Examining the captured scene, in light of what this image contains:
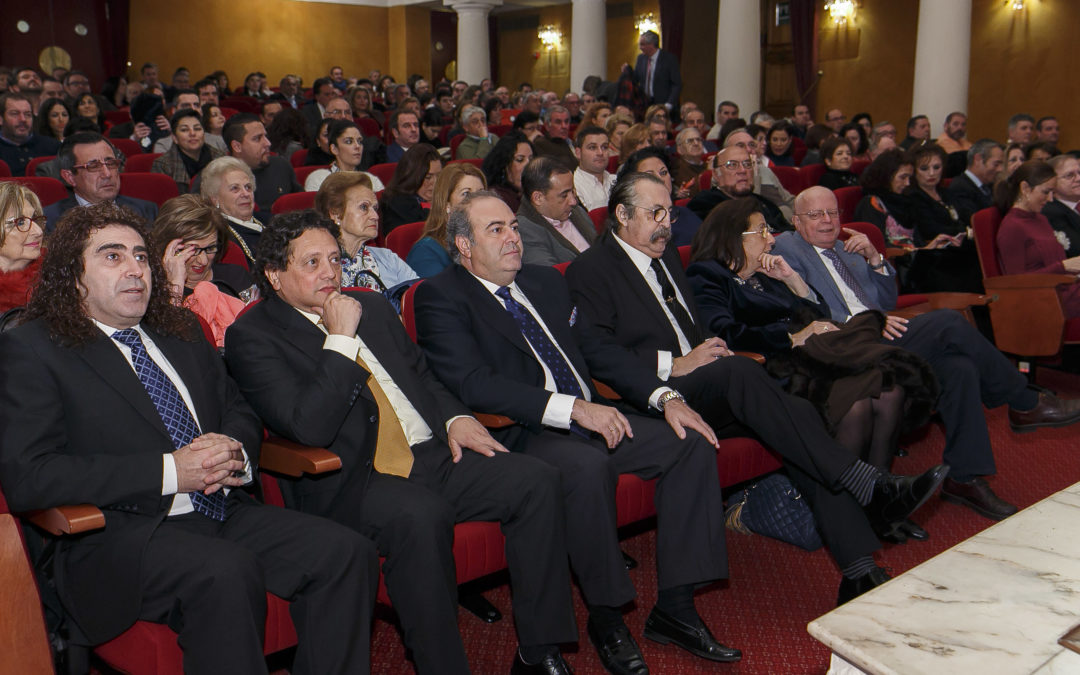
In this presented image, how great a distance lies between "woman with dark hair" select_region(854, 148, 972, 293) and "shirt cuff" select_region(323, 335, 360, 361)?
2978mm

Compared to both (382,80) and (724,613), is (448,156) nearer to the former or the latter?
(724,613)

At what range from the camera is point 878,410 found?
2762mm

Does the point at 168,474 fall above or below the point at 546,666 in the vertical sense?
above

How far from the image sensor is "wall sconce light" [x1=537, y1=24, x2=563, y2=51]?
724 inches

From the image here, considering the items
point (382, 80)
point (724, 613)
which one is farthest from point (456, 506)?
point (382, 80)

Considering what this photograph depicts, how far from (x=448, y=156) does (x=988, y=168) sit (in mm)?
4068

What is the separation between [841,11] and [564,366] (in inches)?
491

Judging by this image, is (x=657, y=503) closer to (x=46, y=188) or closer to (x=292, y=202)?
(x=292, y=202)

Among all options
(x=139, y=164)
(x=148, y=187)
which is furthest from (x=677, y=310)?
(x=139, y=164)

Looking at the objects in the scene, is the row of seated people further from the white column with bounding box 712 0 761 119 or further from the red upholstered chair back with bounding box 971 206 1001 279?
the white column with bounding box 712 0 761 119

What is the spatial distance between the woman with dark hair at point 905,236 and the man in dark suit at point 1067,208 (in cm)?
45

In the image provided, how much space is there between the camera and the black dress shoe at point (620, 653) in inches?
84.5

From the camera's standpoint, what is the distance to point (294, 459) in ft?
6.63

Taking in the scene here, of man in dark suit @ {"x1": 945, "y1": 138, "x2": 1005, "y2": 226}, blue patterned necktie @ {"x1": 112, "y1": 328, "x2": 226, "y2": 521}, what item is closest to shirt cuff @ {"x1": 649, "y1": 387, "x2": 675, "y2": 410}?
blue patterned necktie @ {"x1": 112, "y1": 328, "x2": 226, "y2": 521}
